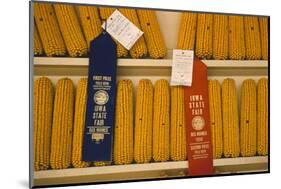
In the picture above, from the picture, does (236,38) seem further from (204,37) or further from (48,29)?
(48,29)

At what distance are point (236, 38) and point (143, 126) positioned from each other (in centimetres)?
44

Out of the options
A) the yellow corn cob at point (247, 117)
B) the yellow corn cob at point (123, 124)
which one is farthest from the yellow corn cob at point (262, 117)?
the yellow corn cob at point (123, 124)

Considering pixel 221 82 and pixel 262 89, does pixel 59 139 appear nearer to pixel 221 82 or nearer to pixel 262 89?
pixel 221 82

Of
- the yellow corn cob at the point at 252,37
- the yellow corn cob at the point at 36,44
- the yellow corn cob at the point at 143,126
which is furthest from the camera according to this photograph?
the yellow corn cob at the point at 252,37

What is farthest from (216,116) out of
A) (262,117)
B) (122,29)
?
(122,29)

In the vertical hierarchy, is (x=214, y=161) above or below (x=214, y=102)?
below

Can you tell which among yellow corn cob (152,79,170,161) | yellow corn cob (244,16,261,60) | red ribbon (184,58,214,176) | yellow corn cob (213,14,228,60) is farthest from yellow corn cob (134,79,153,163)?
yellow corn cob (244,16,261,60)

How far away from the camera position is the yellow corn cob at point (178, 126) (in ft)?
3.85

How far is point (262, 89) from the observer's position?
126 centimetres

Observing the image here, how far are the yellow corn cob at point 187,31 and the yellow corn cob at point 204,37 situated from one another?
0.7 inches

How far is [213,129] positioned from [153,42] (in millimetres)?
354

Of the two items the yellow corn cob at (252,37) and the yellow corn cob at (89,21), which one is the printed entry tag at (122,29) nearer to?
the yellow corn cob at (89,21)

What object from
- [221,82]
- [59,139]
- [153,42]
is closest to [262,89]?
[221,82]

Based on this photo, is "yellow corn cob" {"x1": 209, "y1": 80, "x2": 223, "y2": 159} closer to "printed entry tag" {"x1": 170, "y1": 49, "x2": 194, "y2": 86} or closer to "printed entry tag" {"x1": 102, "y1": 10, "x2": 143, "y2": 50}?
"printed entry tag" {"x1": 170, "y1": 49, "x2": 194, "y2": 86}
